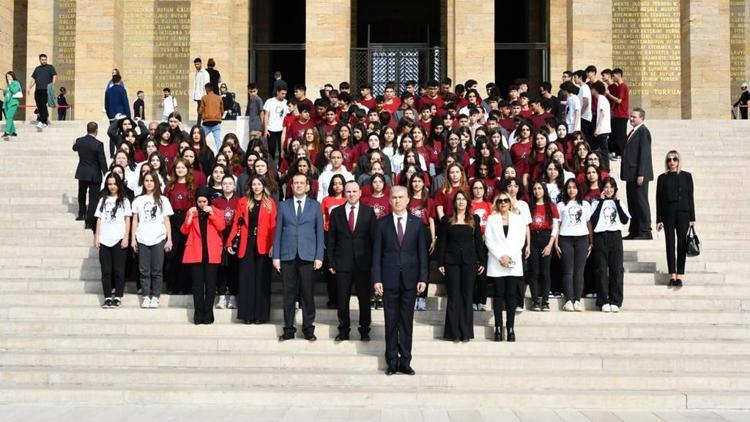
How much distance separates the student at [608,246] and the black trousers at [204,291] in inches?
182

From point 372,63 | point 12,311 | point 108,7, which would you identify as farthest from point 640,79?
point 12,311

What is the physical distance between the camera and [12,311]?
11.3 metres

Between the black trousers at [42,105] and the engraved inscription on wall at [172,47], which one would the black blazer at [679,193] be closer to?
the black trousers at [42,105]

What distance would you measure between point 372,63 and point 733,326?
60.4 feet

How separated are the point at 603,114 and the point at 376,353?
7538mm

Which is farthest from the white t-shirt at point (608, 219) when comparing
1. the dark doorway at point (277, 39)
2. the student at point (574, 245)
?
the dark doorway at point (277, 39)

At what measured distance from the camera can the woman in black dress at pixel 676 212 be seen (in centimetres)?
1171

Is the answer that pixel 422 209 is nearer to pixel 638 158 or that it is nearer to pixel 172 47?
pixel 638 158

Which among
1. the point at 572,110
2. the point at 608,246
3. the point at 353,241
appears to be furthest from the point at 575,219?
the point at 572,110

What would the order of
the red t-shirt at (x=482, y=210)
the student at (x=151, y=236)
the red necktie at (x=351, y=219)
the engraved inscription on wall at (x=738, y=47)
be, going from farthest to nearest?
the engraved inscription on wall at (x=738, y=47)
the student at (x=151, y=236)
the red t-shirt at (x=482, y=210)
the red necktie at (x=351, y=219)

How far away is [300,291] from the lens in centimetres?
1053

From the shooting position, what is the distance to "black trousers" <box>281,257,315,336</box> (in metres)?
10.4

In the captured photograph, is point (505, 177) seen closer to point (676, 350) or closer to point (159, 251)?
point (676, 350)

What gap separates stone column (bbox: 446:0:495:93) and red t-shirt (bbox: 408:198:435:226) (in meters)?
12.3
